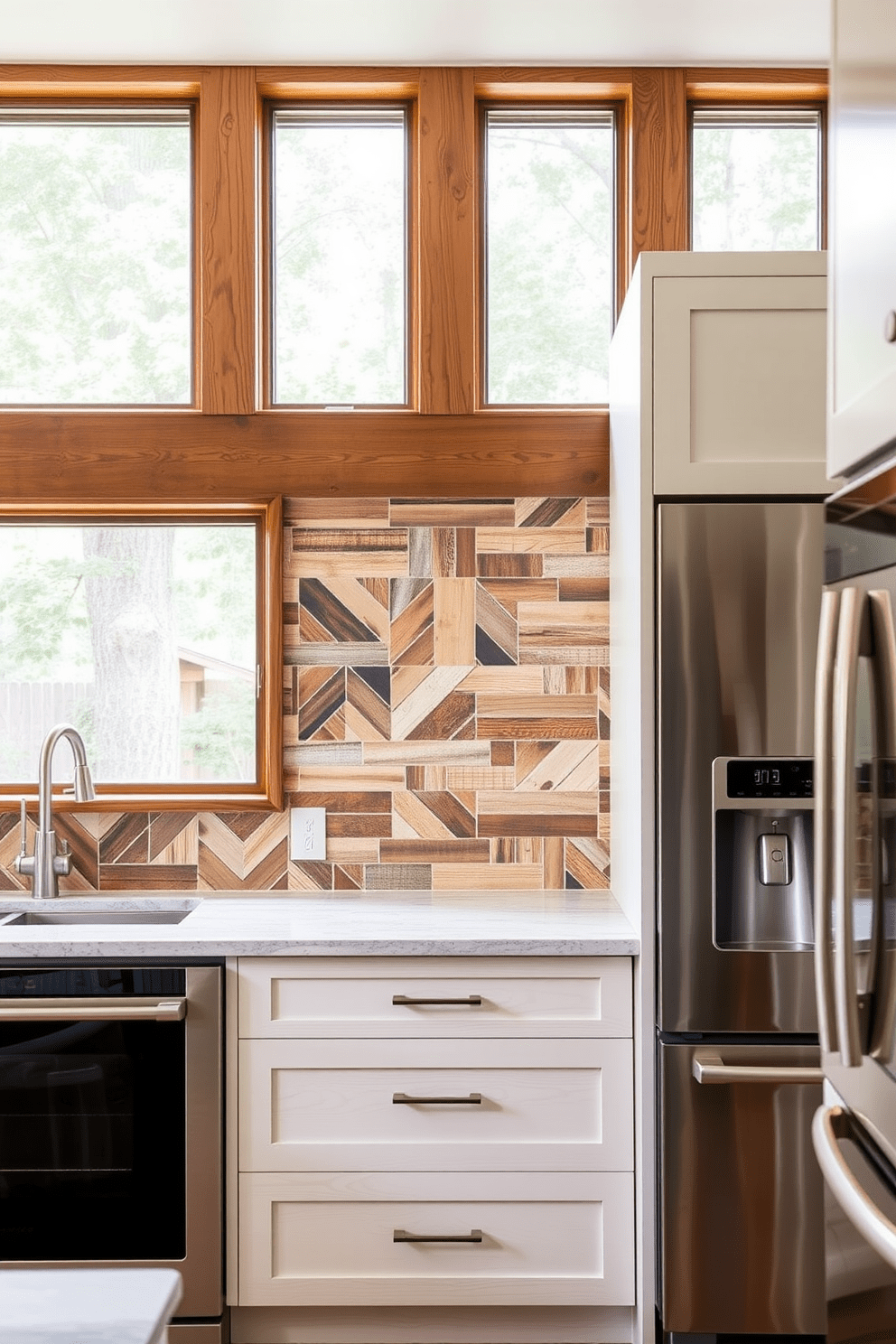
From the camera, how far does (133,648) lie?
2.58m

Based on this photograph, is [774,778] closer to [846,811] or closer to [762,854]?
[762,854]

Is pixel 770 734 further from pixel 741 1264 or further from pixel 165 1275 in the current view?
pixel 165 1275

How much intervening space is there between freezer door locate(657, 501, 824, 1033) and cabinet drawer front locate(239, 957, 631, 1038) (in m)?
0.17

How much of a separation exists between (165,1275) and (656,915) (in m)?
1.26

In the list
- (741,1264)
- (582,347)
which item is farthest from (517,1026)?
(582,347)

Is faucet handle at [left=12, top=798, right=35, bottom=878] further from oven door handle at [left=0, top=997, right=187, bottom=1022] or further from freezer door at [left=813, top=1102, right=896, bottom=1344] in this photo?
freezer door at [left=813, top=1102, right=896, bottom=1344]

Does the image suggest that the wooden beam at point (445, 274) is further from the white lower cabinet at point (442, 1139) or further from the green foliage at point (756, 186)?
the white lower cabinet at point (442, 1139)

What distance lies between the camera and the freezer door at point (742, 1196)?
1888 mm

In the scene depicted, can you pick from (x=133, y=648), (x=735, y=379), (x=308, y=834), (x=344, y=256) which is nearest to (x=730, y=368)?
(x=735, y=379)

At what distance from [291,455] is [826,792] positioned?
5.94 feet

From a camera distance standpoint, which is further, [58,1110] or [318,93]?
[318,93]

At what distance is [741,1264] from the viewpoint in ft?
6.22

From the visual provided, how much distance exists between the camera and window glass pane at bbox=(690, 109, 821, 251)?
2.61 metres

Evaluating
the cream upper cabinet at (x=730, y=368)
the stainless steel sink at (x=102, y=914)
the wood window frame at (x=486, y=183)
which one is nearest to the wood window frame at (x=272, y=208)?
the wood window frame at (x=486, y=183)
